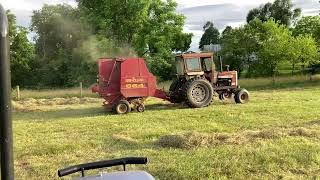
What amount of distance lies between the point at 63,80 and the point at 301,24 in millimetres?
22156

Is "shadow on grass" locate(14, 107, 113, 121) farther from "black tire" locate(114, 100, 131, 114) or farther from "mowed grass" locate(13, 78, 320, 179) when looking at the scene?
"mowed grass" locate(13, 78, 320, 179)

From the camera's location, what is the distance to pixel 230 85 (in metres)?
18.7

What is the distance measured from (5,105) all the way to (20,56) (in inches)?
1663

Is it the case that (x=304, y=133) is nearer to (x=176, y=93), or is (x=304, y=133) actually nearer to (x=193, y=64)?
(x=193, y=64)

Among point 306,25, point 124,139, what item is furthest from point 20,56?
point 124,139

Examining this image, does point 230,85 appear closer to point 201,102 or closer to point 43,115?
point 201,102

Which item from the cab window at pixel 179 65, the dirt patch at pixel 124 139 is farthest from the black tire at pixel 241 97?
the dirt patch at pixel 124 139

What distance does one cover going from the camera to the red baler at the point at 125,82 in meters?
16.7

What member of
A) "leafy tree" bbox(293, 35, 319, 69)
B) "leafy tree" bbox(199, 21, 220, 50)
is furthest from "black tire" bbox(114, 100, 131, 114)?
"leafy tree" bbox(199, 21, 220, 50)

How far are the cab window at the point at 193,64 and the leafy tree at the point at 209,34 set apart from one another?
56.4 m

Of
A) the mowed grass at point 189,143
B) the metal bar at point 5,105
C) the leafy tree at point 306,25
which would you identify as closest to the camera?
the metal bar at point 5,105

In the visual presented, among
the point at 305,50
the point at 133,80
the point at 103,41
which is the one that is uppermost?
the point at 103,41

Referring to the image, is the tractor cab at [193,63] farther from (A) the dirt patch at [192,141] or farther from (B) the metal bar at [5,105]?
(B) the metal bar at [5,105]

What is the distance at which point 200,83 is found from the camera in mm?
17547
